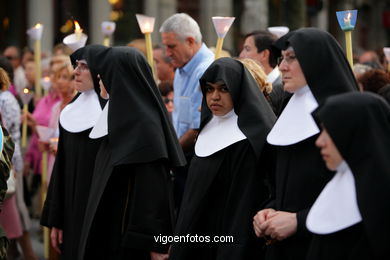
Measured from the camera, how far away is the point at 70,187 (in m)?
5.70

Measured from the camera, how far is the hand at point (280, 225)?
3.94 m

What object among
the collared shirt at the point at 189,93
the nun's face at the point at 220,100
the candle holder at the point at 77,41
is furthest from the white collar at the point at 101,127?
the collared shirt at the point at 189,93

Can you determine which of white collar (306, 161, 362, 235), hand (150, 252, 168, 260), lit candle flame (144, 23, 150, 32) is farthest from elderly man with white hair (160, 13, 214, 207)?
white collar (306, 161, 362, 235)

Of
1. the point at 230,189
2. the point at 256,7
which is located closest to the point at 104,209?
the point at 230,189

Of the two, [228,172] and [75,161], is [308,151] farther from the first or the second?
[75,161]

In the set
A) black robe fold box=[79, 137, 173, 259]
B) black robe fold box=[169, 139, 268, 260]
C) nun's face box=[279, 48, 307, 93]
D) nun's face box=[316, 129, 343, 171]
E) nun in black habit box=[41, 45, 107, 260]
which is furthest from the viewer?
nun in black habit box=[41, 45, 107, 260]

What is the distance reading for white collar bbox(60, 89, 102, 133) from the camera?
5.61 meters

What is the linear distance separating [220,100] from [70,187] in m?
1.54

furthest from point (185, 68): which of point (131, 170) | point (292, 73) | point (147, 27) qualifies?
point (292, 73)

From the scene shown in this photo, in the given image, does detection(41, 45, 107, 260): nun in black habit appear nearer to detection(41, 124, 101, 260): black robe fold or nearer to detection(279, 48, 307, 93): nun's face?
detection(41, 124, 101, 260): black robe fold

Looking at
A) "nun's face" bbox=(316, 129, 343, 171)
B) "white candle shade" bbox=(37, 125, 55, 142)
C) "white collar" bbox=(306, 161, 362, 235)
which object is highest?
"nun's face" bbox=(316, 129, 343, 171)

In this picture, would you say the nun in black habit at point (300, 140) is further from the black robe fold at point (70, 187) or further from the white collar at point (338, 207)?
the black robe fold at point (70, 187)

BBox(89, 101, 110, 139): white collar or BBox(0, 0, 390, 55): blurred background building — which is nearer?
BBox(89, 101, 110, 139): white collar

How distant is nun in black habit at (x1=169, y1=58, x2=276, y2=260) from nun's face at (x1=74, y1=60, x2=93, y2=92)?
113cm
